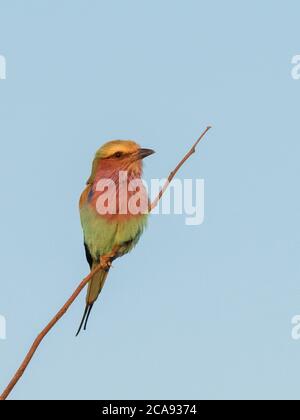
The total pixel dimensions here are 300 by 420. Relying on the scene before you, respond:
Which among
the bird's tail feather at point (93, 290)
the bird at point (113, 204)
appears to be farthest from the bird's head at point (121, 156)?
the bird's tail feather at point (93, 290)

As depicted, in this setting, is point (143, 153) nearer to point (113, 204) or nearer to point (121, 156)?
point (121, 156)

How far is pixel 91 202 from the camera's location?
6043 mm

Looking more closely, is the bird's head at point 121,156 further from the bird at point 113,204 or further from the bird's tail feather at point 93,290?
the bird's tail feather at point 93,290

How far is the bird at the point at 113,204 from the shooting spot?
562 centimetres

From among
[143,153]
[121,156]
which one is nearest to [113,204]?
[121,156]

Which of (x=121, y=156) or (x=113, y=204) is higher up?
(x=121, y=156)

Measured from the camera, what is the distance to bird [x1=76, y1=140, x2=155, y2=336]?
562 centimetres

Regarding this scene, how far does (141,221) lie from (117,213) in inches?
8.9

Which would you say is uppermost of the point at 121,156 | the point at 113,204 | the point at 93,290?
the point at 121,156

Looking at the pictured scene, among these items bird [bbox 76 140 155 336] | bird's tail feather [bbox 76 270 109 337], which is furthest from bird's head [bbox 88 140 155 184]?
bird's tail feather [bbox 76 270 109 337]

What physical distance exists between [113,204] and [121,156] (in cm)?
45

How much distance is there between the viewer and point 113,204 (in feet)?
19.3
